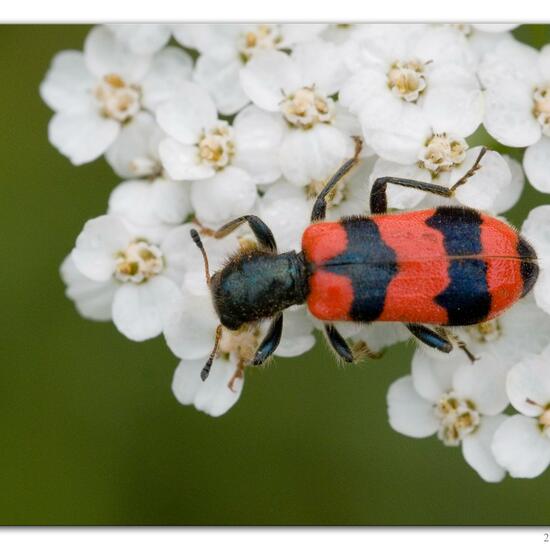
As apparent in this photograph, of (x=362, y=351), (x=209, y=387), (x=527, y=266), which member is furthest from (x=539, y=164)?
(x=209, y=387)

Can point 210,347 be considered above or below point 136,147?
below

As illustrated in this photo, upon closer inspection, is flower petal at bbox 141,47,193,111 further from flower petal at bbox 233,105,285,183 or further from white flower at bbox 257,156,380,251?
white flower at bbox 257,156,380,251

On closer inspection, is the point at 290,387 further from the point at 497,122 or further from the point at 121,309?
the point at 497,122

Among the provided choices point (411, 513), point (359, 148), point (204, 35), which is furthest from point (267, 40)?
point (411, 513)

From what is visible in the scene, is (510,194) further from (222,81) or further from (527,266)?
(222,81)

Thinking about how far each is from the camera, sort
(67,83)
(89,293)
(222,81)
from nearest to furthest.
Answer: (222,81) < (89,293) < (67,83)

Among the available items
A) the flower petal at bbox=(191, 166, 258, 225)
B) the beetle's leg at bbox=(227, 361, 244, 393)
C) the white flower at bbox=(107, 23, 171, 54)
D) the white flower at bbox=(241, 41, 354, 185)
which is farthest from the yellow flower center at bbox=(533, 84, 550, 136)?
the white flower at bbox=(107, 23, 171, 54)

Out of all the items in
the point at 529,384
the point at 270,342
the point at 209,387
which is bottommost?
the point at 529,384
